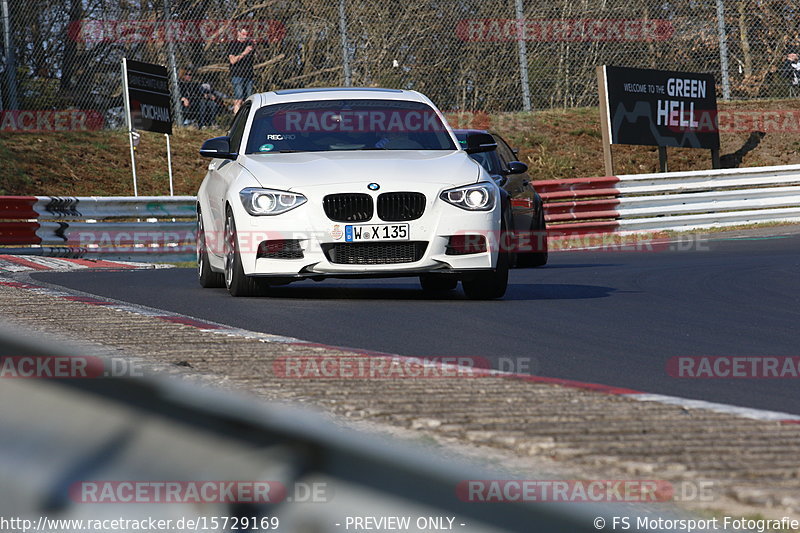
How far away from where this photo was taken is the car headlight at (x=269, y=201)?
351 inches

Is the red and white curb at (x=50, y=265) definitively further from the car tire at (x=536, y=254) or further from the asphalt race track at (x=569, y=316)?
the car tire at (x=536, y=254)

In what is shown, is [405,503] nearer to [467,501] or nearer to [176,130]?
[467,501]

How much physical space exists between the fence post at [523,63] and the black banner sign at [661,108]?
1875 mm

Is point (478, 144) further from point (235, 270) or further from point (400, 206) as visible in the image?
point (235, 270)

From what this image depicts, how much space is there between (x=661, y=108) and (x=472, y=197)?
16180mm

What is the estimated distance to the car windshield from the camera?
9.91 meters

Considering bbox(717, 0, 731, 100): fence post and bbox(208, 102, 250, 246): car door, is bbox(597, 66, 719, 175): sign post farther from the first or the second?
bbox(208, 102, 250, 246): car door

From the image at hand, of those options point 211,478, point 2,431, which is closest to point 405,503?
point 211,478

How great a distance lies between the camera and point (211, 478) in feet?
5.92

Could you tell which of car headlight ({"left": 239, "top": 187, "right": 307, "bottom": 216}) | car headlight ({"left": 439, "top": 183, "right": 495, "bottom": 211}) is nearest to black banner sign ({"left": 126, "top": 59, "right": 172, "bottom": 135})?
car headlight ({"left": 239, "top": 187, "right": 307, "bottom": 216})

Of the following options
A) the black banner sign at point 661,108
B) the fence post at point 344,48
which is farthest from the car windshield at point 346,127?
the black banner sign at point 661,108

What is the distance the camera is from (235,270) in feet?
30.8

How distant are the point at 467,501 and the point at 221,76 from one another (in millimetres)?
22301

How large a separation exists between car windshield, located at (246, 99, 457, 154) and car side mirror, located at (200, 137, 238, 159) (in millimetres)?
166
